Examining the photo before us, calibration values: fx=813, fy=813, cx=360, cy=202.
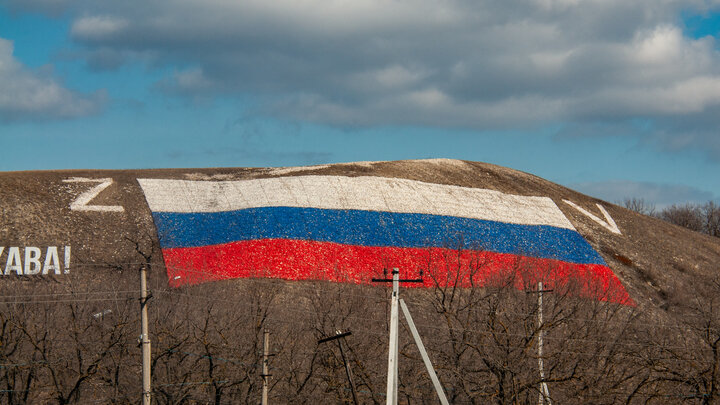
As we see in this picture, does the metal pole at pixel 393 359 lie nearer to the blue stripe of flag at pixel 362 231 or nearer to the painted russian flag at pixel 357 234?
the painted russian flag at pixel 357 234

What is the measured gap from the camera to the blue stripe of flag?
219ft

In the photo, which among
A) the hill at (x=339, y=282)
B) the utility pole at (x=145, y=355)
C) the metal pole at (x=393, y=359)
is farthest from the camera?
the hill at (x=339, y=282)

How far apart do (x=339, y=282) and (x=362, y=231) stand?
9914mm

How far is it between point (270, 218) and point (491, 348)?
95.8 feet

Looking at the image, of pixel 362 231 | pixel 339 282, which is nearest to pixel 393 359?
pixel 339 282

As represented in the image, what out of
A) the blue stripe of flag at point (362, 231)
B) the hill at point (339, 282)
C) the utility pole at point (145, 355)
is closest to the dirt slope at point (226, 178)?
the hill at point (339, 282)

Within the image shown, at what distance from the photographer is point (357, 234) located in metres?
67.9

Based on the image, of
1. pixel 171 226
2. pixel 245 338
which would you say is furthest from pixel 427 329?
pixel 171 226

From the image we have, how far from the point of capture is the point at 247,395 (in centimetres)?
4378

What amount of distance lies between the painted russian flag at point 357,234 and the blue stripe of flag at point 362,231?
0.34 feet

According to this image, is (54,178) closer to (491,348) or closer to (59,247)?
(59,247)

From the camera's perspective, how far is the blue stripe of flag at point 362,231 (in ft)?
219

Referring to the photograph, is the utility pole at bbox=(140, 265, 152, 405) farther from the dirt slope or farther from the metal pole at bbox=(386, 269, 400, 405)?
the dirt slope

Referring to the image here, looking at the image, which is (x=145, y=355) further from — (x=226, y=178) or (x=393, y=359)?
(x=226, y=178)
